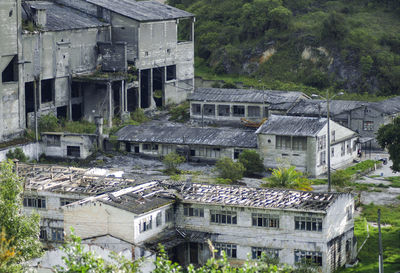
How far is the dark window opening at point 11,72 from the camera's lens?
69312 millimetres

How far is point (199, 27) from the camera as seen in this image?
10131cm

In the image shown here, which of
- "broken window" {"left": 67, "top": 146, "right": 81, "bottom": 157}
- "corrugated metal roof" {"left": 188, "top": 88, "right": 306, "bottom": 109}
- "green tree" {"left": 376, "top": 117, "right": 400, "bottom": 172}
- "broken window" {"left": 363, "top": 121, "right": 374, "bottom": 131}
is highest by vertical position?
"green tree" {"left": 376, "top": 117, "right": 400, "bottom": 172}

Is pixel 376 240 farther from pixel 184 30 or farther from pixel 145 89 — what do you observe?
pixel 184 30

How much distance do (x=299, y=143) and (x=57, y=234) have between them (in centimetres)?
2092

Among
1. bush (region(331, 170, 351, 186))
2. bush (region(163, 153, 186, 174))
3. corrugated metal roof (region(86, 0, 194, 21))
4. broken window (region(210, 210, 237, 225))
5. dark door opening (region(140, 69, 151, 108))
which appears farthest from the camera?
dark door opening (region(140, 69, 151, 108))

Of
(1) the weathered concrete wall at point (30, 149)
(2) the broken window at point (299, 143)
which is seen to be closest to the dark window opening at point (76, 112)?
(1) the weathered concrete wall at point (30, 149)

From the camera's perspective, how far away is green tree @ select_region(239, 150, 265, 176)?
61781 millimetres

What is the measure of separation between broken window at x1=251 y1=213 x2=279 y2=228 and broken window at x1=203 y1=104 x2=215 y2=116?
3451 cm

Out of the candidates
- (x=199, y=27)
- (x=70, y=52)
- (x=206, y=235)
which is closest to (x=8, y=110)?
(x=70, y=52)

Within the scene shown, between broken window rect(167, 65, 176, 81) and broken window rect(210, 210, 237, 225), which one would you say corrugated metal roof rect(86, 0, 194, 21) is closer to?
broken window rect(167, 65, 176, 81)

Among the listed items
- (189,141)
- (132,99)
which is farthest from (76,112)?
(189,141)

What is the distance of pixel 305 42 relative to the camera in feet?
300

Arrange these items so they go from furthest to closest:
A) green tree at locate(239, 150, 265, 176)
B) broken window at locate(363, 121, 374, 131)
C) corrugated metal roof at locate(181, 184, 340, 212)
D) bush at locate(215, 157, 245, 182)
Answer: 1. broken window at locate(363, 121, 374, 131)
2. green tree at locate(239, 150, 265, 176)
3. bush at locate(215, 157, 245, 182)
4. corrugated metal roof at locate(181, 184, 340, 212)

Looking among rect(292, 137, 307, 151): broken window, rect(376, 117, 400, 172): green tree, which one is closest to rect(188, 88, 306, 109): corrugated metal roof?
rect(292, 137, 307, 151): broken window
